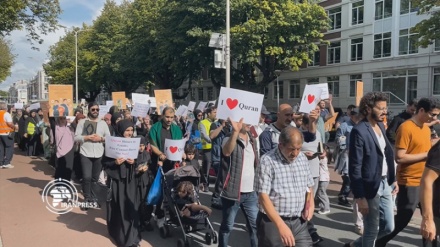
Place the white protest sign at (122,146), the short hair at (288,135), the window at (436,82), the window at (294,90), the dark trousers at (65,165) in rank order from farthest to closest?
the window at (294,90), the window at (436,82), the dark trousers at (65,165), the white protest sign at (122,146), the short hair at (288,135)

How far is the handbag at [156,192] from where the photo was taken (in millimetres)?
5699

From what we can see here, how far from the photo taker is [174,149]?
6.03m

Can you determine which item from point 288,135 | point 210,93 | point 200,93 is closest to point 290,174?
point 288,135

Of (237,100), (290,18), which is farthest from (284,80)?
(237,100)

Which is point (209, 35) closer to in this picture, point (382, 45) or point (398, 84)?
point (382, 45)

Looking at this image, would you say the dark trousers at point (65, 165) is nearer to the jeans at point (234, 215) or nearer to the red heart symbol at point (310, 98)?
the jeans at point (234, 215)

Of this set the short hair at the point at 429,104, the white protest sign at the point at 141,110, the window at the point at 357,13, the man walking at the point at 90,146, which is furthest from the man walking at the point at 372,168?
the window at the point at 357,13

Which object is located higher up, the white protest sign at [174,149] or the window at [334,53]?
the window at [334,53]

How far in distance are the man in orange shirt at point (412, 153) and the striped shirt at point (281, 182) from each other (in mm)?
A: 1664

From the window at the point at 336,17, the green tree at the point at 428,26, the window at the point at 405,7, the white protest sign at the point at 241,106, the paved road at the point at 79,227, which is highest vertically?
the window at the point at 336,17

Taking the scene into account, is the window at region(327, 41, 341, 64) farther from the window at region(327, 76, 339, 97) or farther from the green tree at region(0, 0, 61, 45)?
the green tree at region(0, 0, 61, 45)

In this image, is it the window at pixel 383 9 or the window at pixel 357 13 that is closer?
the window at pixel 383 9

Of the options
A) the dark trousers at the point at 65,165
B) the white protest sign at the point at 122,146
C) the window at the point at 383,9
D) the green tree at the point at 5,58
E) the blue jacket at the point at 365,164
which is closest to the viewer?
the blue jacket at the point at 365,164

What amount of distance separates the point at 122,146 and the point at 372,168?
3.10m
